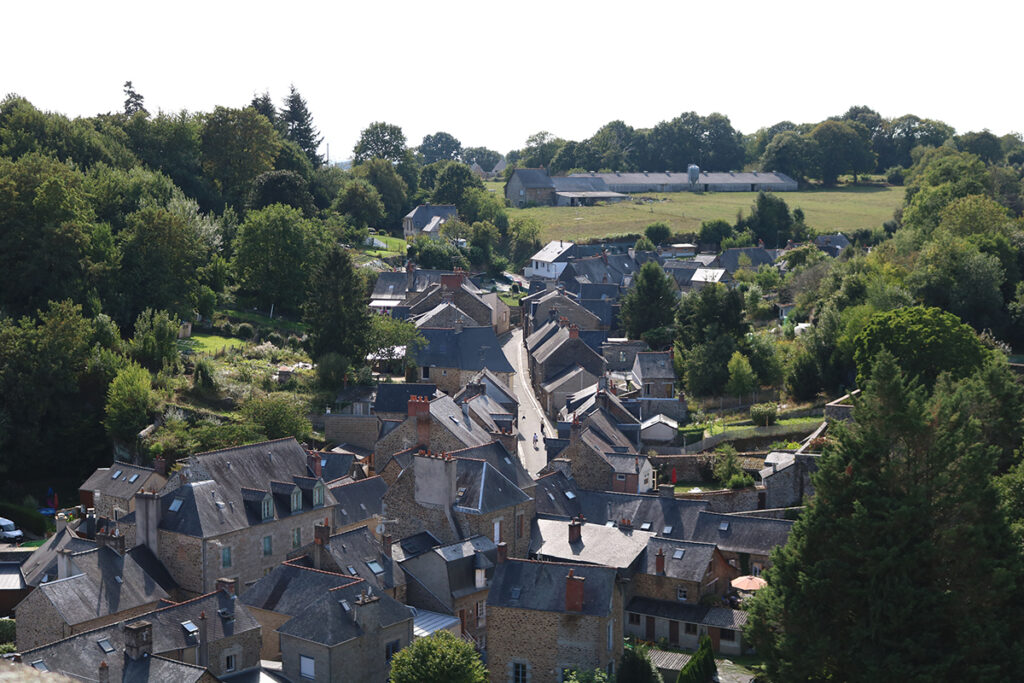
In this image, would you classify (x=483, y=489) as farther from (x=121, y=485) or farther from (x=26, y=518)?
(x=26, y=518)

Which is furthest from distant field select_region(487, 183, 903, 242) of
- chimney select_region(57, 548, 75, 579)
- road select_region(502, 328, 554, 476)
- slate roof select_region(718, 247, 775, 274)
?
chimney select_region(57, 548, 75, 579)

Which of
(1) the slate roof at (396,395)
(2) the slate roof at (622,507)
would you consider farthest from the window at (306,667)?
(1) the slate roof at (396,395)

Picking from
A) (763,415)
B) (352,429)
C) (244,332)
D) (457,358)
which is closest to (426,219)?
(244,332)

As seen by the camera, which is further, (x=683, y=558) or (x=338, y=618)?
(x=683, y=558)

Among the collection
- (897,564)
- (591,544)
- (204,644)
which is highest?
(897,564)

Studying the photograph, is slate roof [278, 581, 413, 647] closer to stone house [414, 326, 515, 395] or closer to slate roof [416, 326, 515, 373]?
stone house [414, 326, 515, 395]

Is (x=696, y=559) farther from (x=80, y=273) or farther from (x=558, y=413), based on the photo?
(x=80, y=273)
